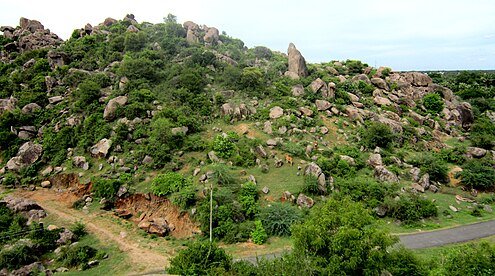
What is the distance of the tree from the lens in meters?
14.1

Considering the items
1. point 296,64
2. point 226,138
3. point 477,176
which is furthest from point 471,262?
point 296,64

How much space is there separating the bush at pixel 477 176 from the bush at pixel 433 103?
1599 centimetres

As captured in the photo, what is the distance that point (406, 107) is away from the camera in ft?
148

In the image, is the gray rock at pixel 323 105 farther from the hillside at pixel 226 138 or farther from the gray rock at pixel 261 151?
the gray rock at pixel 261 151

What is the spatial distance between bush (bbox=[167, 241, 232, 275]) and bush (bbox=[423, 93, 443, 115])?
42265mm

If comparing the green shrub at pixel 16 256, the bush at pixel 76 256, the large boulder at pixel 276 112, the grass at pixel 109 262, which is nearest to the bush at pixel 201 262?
the grass at pixel 109 262

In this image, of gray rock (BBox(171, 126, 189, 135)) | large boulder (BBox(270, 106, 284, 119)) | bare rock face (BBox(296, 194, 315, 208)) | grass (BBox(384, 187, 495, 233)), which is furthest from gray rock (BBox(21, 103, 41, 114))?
grass (BBox(384, 187, 495, 233))

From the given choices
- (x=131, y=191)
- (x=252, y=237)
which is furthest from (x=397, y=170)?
(x=131, y=191)

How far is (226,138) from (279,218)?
458 inches

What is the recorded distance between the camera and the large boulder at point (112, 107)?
36406 mm

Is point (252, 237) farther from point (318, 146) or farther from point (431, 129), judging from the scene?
point (431, 129)

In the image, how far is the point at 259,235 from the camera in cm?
2373

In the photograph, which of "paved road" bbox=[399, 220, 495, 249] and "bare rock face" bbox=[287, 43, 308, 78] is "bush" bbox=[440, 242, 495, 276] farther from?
"bare rock face" bbox=[287, 43, 308, 78]

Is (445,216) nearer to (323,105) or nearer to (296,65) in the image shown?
(323,105)
